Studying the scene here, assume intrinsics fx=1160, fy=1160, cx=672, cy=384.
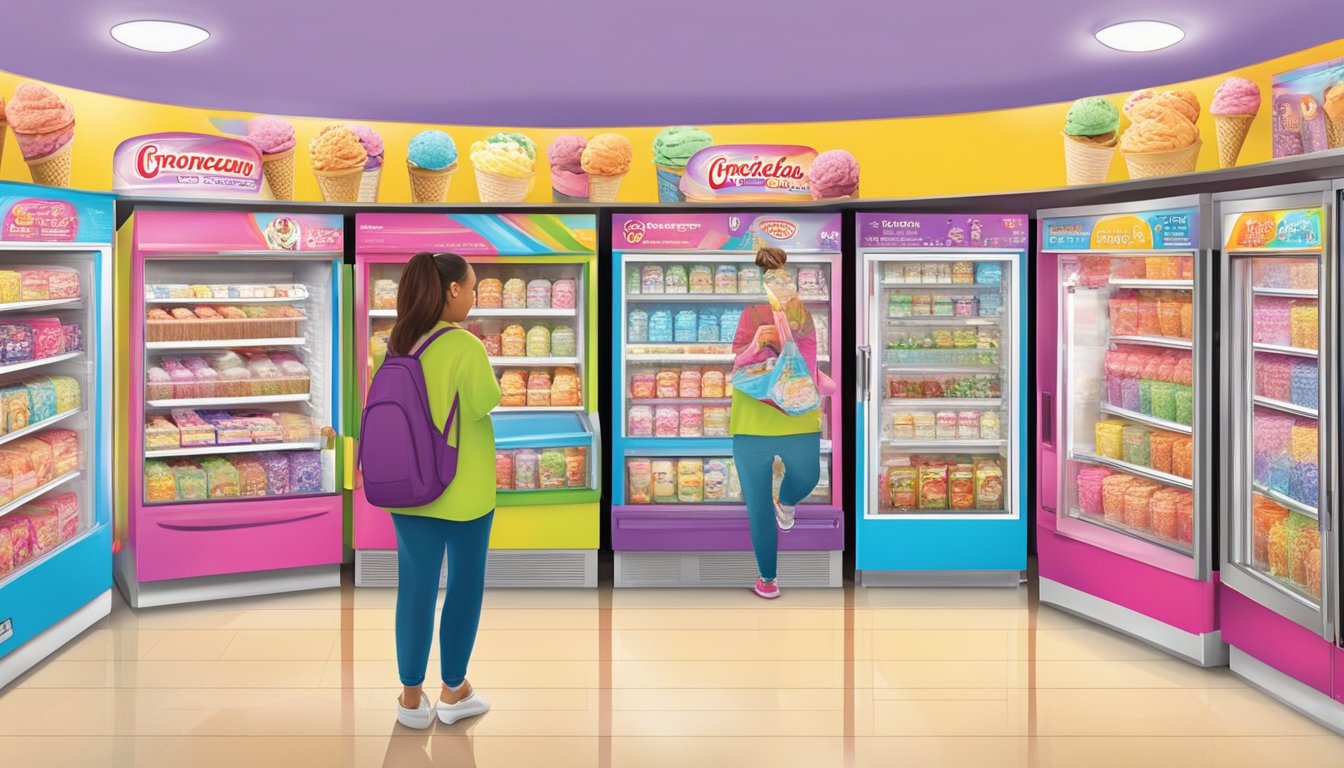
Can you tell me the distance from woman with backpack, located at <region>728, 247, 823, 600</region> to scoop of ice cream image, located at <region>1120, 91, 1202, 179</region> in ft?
6.02

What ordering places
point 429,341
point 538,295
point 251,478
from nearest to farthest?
1. point 429,341
2. point 251,478
3. point 538,295

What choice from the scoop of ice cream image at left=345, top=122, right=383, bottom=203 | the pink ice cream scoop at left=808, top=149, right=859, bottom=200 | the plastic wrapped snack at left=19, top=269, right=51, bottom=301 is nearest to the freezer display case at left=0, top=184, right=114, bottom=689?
the plastic wrapped snack at left=19, top=269, right=51, bottom=301

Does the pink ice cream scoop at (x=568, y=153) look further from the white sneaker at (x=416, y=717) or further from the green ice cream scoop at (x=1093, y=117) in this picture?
the white sneaker at (x=416, y=717)

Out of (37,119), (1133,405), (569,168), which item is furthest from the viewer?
(569,168)

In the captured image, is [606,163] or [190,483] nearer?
[190,483]

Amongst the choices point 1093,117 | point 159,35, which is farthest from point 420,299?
point 1093,117

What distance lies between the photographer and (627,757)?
4.06 meters

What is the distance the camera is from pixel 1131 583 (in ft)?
18.0

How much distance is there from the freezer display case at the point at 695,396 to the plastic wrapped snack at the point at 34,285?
111 inches

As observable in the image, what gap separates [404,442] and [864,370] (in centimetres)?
320

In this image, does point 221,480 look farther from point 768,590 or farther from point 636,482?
point 768,590

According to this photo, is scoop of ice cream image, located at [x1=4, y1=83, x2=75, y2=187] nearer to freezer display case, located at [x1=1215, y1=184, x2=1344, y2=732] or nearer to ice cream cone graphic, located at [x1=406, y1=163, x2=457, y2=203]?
ice cream cone graphic, located at [x1=406, y1=163, x2=457, y2=203]

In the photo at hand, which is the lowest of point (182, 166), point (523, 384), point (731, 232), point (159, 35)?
point (523, 384)

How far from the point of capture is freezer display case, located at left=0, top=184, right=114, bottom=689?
5.00 m
